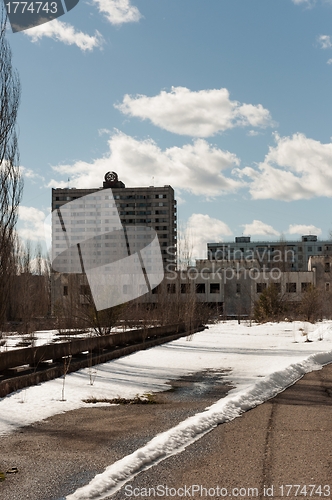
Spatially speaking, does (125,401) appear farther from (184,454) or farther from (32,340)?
(32,340)

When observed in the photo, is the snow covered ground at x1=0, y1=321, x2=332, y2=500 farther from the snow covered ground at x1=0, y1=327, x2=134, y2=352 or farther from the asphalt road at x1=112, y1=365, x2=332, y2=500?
the snow covered ground at x1=0, y1=327, x2=134, y2=352

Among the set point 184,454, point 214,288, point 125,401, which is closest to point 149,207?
point 214,288

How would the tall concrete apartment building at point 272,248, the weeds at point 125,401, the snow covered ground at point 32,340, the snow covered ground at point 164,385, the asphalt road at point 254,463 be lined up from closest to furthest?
the asphalt road at point 254,463, the snow covered ground at point 164,385, the weeds at point 125,401, the snow covered ground at point 32,340, the tall concrete apartment building at point 272,248

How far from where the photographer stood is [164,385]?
11492 millimetres

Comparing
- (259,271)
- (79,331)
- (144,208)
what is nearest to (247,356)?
(79,331)

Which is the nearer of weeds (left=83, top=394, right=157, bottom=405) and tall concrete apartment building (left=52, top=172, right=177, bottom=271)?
weeds (left=83, top=394, right=157, bottom=405)

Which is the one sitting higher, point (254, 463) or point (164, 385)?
point (254, 463)

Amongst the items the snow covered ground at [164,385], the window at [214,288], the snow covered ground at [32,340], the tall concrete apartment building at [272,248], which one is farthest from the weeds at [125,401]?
the tall concrete apartment building at [272,248]

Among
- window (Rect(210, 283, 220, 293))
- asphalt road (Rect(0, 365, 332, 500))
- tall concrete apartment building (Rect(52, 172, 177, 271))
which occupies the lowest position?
asphalt road (Rect(0, 365, 332, 500))

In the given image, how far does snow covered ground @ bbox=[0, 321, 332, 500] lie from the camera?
568 centimetres

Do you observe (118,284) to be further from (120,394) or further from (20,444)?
(20,444)

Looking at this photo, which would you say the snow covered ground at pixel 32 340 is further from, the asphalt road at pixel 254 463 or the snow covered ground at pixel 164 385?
the asphalt road at pixel 254 463

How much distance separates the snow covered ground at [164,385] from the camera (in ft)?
18.6

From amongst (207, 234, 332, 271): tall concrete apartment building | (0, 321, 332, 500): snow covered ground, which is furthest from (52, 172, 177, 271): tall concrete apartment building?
(0, 321, 332, 500): snow covered ground
